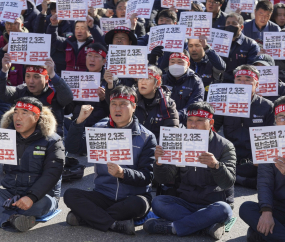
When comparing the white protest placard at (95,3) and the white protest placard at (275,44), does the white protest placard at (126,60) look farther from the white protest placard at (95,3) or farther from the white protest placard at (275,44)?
the white protest placard at (95,3)

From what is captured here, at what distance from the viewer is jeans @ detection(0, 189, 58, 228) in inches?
225

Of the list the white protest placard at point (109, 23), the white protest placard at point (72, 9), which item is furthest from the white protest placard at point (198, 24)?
the white protest placard at point (72, 9)

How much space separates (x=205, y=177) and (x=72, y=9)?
184 inches

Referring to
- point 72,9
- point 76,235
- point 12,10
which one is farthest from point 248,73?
point 12,10

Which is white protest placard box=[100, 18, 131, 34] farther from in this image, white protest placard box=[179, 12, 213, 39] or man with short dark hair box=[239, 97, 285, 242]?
man with short dark hair box=[239, 97, 285, 242]

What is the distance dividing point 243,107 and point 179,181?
179 centimetres

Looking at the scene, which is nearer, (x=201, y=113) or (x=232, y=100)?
(x=201, y=113)

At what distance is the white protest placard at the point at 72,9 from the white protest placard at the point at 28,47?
1723 millimetres

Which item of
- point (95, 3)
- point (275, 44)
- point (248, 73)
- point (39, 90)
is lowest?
point (39, 90)

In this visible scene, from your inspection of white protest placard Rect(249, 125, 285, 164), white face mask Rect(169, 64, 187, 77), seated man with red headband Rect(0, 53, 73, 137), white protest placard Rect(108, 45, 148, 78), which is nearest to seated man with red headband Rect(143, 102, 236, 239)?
white protest placard Rect(249, 125, 285, 164)

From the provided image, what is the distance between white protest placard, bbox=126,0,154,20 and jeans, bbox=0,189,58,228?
454 cm

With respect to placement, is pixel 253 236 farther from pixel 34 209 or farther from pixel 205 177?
pixel 34 209

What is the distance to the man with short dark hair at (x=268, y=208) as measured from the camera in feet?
16.9

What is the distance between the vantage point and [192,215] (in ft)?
17.9
